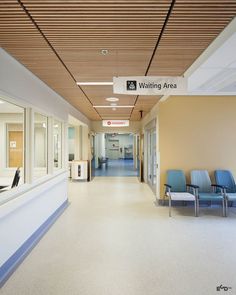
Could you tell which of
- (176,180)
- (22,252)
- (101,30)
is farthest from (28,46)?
(176,180)

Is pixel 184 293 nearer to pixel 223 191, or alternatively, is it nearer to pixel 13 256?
pixel 13 256

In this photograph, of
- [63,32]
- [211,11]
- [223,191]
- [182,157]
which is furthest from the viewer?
[182,157]

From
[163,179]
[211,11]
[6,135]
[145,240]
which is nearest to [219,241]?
[145,240]

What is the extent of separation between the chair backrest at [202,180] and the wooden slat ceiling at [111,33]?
294 cm

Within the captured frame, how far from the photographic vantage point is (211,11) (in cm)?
205

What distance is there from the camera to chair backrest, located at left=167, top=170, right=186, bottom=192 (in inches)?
229

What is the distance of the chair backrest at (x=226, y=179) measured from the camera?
5662 mm

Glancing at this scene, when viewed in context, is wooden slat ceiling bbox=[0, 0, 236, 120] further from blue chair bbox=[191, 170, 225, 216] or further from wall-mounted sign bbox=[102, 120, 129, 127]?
wall-mounted sign bbox=[102, 120, 129, 127]

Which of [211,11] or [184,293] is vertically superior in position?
[211,11]

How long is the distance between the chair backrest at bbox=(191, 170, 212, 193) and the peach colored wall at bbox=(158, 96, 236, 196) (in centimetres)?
33

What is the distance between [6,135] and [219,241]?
6.01 metres

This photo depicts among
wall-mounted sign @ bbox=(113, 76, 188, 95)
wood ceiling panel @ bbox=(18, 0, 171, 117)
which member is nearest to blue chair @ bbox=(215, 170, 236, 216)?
wall-mounted sign @ bbox=(113, 76, 188, 95)

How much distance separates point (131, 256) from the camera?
333cm

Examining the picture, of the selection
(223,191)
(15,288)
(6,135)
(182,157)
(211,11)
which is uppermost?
(211,11)
